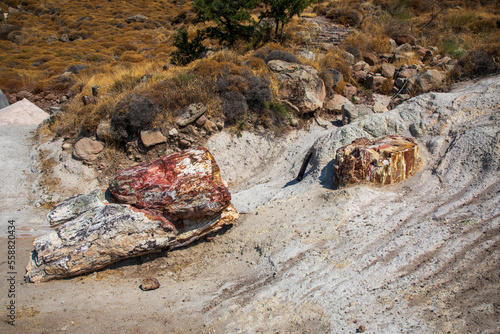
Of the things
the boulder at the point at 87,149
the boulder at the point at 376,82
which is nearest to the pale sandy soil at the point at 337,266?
the boulder at the point at 87,149

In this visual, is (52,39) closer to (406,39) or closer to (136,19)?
(136,19)

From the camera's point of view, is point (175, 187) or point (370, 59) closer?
point (175, 187)

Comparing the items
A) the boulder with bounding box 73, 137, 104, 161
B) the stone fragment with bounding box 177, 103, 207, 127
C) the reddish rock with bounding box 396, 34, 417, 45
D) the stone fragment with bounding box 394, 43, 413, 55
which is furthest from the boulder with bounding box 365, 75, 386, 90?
the boulder with bounding box 73, 137, 104, 161

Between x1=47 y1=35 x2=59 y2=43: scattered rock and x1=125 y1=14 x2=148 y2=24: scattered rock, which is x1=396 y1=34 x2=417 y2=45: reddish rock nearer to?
x1=125 y1=14 x2=148 y2=24: scattered rock

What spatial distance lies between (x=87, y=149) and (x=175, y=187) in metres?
4.63

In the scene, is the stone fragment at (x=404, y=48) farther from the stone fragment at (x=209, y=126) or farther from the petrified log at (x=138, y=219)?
the petrified log at (x=138, y=219)

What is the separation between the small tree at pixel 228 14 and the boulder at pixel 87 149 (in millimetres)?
6522

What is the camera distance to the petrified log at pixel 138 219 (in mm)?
3969

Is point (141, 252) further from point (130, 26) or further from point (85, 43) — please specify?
point (130, 26)

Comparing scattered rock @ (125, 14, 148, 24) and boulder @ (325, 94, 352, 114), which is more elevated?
scattered rock @ (125, 14, 148, 24)

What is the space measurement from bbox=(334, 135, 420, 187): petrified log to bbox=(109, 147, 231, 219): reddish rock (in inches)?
81.3

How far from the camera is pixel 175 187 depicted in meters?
4.42

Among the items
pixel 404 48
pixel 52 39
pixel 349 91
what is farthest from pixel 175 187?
pixel 52 39

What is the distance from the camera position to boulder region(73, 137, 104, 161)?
768cm
